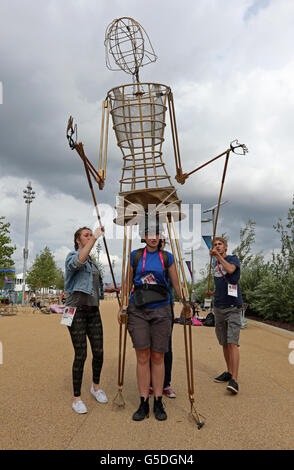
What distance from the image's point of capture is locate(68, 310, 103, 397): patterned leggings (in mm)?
3688

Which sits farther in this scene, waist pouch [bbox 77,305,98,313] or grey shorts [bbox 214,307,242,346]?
grey shorts [bbox 214,307,242,346]

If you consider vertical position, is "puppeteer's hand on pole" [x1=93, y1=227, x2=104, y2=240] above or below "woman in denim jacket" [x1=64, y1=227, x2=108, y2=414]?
above

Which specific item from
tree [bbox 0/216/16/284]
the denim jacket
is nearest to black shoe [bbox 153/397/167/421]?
the denim jacket

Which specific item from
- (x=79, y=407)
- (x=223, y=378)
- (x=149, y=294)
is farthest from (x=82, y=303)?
(x=223, y=378)

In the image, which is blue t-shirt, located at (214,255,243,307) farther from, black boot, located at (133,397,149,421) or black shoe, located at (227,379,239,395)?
black boot, located at (133,397,149,421)

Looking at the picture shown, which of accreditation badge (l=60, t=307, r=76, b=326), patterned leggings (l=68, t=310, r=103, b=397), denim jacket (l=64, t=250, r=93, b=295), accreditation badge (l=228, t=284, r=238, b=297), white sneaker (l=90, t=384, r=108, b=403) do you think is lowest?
white sneaker (l=90, t=384, r=108, b=403)

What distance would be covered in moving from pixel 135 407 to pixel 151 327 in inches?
34.7

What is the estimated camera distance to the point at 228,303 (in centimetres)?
445

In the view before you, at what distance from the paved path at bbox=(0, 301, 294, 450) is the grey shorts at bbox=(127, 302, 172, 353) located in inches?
26.3

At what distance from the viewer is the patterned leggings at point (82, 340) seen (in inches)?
145

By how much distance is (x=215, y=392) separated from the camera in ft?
Answer: 13.9

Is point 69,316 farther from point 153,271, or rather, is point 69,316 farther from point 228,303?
point 228,303
